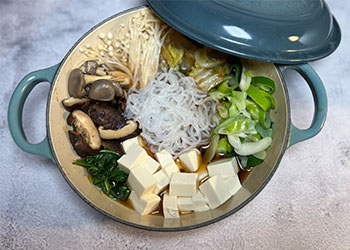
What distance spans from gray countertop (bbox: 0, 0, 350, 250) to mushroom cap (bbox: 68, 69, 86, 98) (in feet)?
1.51

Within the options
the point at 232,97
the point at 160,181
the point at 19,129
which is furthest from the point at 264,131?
the point at 19,129

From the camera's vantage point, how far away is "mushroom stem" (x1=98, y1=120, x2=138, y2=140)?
237cm

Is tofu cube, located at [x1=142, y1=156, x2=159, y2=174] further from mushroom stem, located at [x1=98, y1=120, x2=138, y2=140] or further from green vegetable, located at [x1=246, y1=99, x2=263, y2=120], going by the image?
green vegetable, located at [x1=246, y1=99, x2=263, y2=120]

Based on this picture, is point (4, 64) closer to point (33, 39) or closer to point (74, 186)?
point (33, 39)

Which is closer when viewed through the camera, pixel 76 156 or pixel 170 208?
pixel 170 208

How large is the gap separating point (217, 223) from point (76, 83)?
4.54ft

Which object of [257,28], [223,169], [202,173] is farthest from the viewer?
[202,173]

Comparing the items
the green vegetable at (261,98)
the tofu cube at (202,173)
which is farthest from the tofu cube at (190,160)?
the green vegetable at (261,98)

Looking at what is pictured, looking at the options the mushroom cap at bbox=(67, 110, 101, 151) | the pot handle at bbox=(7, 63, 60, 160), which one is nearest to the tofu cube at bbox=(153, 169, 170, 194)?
the mushroom cap at bbox=(67, 110, 101, 151)

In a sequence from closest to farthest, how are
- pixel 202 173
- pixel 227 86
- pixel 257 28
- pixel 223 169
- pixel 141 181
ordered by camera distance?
pixel 257 28
pixel 141 181
pixel 223 169
pixel 202 173
pixel 227 86

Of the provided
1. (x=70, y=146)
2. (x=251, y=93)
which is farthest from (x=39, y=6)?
(x=251, y=93)

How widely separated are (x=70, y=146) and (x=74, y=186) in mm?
329

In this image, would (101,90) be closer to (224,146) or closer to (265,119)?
(224,146)

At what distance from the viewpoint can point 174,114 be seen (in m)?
2.57
